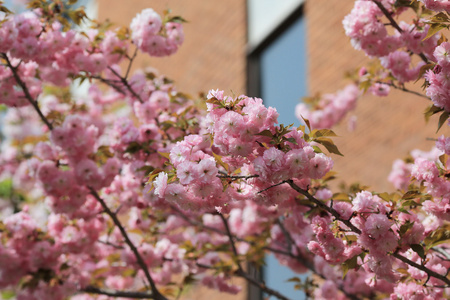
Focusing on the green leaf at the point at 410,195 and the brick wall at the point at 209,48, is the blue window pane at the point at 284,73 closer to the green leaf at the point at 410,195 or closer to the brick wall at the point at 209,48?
the brick wall at the point at 209,48

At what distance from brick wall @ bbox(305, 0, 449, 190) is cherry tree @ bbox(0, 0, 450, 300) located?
0.62 m

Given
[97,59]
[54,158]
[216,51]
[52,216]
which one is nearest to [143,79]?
[97,59]

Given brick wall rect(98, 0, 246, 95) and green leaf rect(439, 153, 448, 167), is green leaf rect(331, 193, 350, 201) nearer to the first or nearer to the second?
green leaf rect(439, 153, 448, 167)

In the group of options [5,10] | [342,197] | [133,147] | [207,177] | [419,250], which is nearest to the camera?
[207,177]

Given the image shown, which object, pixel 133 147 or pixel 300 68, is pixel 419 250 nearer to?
pixel 133 147

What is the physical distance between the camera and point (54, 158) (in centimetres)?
431

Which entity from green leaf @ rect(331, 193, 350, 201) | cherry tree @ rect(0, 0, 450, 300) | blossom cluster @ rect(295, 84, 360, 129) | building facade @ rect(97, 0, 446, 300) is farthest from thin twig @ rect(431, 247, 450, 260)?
blossom cluster @ rect(295, 84, 360, 129)

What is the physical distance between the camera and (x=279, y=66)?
7.57m

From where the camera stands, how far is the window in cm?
701

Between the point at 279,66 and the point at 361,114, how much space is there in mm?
1710

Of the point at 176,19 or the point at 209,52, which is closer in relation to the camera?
the point at 176,19

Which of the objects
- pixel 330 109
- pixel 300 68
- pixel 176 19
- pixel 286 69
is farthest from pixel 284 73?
pixel 176 19

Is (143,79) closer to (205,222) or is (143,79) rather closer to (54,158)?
(54,158)

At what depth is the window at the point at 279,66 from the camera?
23.0ft
